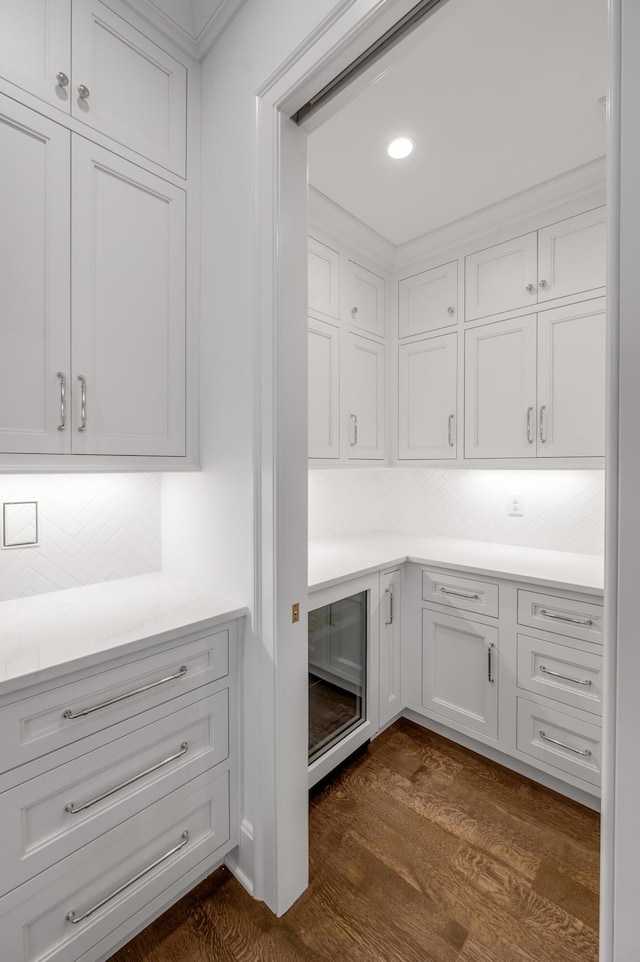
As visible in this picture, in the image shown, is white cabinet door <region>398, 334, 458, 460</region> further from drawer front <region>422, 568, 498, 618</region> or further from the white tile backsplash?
drawer front <region>422, 568, 498, 618</region>

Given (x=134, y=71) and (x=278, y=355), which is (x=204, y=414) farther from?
(x=134, y=71)

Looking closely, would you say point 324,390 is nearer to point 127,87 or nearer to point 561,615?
point 127,87

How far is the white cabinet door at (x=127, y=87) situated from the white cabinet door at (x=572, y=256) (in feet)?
5.48

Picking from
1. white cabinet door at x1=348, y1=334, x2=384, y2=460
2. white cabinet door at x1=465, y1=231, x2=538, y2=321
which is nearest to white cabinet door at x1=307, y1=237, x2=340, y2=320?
white cabinet door at x1=348, y1=334, x2=384, y2=460

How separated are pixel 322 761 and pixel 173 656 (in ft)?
3.29

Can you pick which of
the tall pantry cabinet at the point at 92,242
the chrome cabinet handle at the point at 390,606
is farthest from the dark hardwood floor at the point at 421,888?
the tall pantry cabinet at the point at 92,242

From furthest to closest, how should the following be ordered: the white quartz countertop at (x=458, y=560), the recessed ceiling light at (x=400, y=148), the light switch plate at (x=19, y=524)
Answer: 1. the white quartz countertop at (x=458, y=560)
2. the recessed ceiling light at (x=400, y=148)
3. the light switch plate at (x=19, y=524)

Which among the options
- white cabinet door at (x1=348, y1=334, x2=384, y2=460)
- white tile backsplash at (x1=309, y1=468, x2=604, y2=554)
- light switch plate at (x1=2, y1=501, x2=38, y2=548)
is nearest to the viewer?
light switch plate at (x1=2, y1=501, x2=38, y2=548)

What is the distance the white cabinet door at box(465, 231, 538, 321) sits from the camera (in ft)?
7.16

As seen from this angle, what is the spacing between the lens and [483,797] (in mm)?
1866

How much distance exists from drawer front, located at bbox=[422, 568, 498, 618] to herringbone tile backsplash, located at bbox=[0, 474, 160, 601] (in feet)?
4.33

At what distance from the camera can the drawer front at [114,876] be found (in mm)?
1035

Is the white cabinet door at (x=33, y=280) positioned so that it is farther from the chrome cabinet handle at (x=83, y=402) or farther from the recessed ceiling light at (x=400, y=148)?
the recessed ceiling light at (x=400, y=148)

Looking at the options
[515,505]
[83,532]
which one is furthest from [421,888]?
[515,505]
